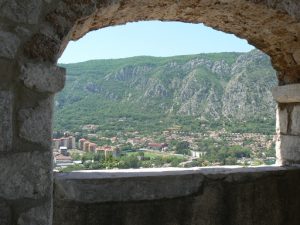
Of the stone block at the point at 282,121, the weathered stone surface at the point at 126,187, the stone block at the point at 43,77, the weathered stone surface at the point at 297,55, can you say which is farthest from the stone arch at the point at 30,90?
the stone block at the point at 282,121

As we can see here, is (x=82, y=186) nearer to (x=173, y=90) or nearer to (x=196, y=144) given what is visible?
(x=196, y=144)

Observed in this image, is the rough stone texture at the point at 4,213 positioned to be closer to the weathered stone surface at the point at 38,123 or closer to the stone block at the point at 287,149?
the weathered stone surface at the point at 38,123

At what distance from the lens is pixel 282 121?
3.42 metres

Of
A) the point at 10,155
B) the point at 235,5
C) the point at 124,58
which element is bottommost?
the point at 10,155

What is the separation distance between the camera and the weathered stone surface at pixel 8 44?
1.87 metres

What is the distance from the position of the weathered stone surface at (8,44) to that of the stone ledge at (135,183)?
0.84 metres

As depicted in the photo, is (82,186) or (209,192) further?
(209,192)

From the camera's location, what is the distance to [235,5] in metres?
2.64

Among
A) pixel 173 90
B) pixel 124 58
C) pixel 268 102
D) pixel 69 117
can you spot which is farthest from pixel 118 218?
pixel 124 58

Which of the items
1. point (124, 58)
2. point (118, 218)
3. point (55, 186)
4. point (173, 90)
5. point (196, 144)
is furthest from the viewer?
point (124, 58)

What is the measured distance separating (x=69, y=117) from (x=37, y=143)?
1112cm

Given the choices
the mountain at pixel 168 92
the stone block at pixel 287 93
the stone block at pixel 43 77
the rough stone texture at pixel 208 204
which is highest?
the mountain at pixel 168 92

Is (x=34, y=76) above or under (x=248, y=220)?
above

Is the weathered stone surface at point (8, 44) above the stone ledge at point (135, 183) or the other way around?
above
